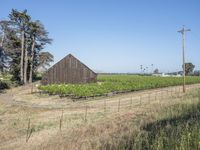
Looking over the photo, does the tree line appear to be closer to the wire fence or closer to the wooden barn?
the wooden barn

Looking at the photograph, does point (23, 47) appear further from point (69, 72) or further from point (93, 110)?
point (93, 110)

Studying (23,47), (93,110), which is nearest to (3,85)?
(23,47)

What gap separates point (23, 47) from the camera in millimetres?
67438

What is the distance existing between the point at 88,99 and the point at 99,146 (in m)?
28.5

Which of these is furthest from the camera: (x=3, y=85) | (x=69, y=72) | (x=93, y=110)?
(x=3, y=85)

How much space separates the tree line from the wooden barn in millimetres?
10164

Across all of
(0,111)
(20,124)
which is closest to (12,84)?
(0,111)

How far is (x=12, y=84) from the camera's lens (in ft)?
210

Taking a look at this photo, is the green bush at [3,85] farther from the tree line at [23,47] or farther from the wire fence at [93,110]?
the wire fence at [93,110]

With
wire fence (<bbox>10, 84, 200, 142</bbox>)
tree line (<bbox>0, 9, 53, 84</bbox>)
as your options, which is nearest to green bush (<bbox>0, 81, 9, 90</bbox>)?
tree line (<bbox>0, 9, 53, 84</bbox>)

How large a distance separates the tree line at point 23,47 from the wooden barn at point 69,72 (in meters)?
10.2

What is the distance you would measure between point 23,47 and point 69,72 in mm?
14791

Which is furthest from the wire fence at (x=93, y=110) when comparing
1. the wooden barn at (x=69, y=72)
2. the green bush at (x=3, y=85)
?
the green bush at (x=3, y=85)

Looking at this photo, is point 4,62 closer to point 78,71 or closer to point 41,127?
point 78,71
